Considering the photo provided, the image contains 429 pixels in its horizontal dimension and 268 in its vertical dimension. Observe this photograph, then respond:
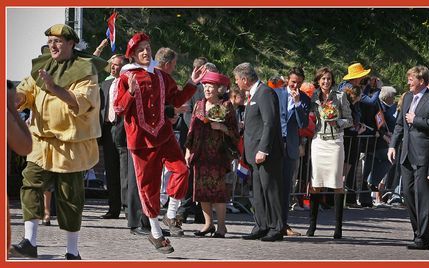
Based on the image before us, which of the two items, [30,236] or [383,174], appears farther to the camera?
[383,174]

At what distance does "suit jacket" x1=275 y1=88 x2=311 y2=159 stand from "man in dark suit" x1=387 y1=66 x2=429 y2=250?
1.25m

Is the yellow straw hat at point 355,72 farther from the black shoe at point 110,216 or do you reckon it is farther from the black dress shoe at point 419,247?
the black dress shoe at point 419,247

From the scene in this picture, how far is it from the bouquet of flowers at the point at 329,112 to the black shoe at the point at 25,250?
4.60 metres

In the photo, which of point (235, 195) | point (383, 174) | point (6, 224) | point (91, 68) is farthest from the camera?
point (383, 174)

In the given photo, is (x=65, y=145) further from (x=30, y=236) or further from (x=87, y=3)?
(x=87, y=3)

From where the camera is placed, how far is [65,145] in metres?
11.2

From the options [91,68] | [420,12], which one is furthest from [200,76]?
[420,12]

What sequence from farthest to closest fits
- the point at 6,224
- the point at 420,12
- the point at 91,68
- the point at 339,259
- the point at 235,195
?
1. the point at 420,12
2. the point at 235,195
3. the point at 339,259
4. the point at 91,68
5. the point at 6,224

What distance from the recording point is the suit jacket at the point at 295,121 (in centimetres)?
1476

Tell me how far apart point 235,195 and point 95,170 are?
357 centimetres

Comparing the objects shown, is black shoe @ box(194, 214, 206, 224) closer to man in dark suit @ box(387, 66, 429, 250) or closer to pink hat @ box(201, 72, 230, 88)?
pink hat @ box(201, 72, 230, 88)

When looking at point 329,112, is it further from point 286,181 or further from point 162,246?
point 162,246

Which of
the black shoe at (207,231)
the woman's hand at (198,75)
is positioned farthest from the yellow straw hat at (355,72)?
the woman's hand at (198,75)

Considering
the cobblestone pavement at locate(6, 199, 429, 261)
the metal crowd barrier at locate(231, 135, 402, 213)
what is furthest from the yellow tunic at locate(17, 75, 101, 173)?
the metal crowd barrier at locate(231, 135, 402, 213)
